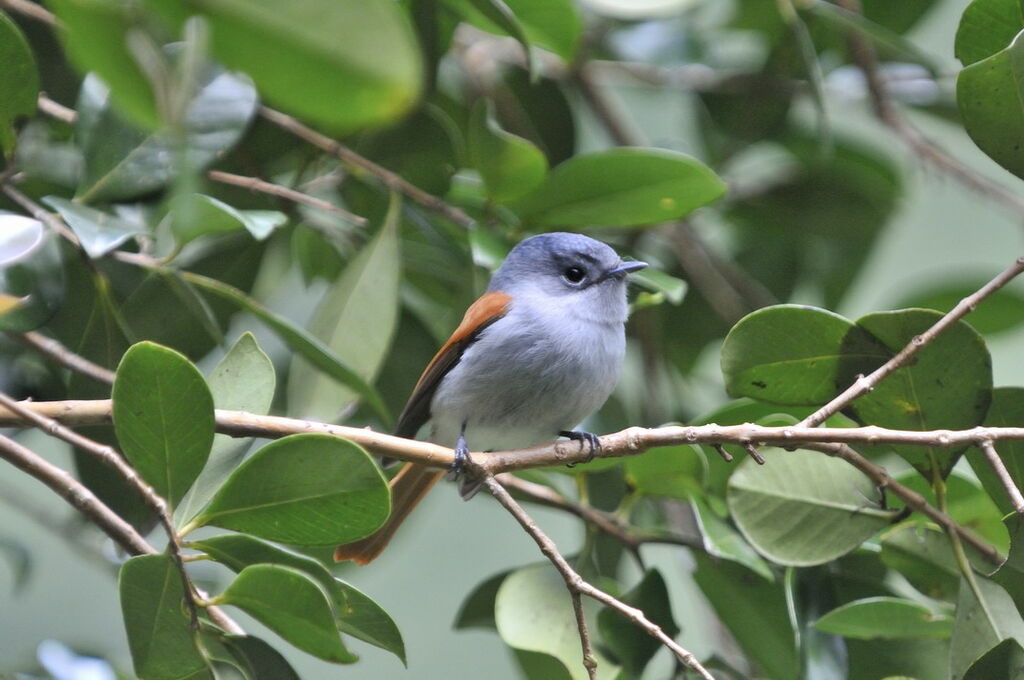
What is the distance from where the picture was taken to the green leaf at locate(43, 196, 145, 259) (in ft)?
4.53

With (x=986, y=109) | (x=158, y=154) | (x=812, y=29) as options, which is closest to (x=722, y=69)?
(x=812, y=29)

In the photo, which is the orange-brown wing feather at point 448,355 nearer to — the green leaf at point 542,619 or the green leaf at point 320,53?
the green leaf at point 542,619

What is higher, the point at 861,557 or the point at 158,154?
the point at 158,154

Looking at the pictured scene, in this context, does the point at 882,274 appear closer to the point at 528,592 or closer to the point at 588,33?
the point at 588,33

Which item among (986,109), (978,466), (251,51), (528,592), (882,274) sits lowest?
(882,274)

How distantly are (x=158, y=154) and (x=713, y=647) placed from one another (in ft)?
5.73

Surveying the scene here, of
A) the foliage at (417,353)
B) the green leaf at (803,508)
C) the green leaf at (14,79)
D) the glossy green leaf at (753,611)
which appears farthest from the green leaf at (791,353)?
the green leaf at (14,79)

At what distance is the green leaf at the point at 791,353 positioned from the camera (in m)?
1.34

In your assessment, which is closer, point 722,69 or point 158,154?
point 158,154

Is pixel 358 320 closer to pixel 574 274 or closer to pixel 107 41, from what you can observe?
pixel 574 274

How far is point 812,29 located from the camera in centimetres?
241

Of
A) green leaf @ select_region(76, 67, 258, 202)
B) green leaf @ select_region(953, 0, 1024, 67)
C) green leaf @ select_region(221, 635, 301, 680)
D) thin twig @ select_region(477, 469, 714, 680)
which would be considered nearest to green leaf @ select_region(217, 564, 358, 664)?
green leaf @ select_region(221, 635, 301, 680)

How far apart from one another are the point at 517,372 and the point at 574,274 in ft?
1.00

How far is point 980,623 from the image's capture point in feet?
4.24
